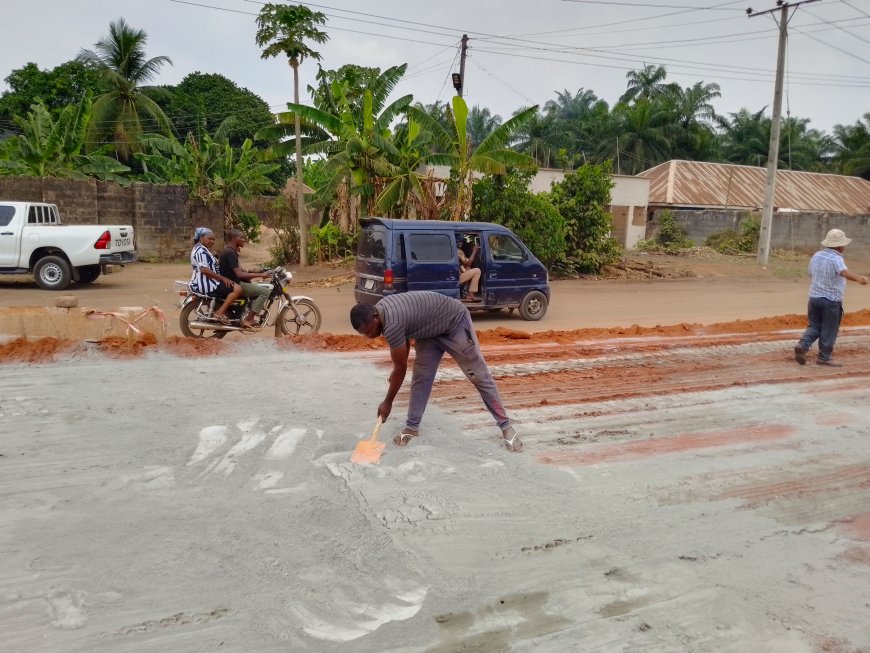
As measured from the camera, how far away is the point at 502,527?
15.0ft

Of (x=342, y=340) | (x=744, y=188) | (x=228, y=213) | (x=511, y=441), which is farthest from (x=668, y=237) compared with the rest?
(x=511, y=441)

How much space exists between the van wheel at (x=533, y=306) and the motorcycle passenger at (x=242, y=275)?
16.4 ft

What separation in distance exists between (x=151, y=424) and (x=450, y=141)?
13.8m

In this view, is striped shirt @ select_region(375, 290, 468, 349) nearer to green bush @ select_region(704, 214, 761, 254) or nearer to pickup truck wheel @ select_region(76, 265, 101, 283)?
pickup truck wheel @ select_region(76, 265, 101, 283)

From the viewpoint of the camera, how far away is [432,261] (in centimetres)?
1138

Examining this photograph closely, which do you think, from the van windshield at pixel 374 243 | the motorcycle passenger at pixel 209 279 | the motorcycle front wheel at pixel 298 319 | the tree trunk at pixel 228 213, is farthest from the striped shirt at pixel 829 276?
the tree trunk at pixel 228 213

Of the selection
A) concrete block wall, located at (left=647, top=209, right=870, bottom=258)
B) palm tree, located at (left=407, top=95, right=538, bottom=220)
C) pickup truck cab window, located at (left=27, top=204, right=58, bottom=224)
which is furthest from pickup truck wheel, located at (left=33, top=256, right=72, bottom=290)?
concrete block wall, located at (left=647, top=209, right=870, bottom=258)

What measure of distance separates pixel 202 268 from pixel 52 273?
26.0 ft

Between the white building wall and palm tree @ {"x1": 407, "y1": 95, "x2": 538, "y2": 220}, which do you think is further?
the white building wall

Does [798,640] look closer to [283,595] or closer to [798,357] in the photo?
[283,595]

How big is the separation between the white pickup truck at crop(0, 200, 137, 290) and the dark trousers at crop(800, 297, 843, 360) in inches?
526

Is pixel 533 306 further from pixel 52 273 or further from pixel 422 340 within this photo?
pixel 52 273

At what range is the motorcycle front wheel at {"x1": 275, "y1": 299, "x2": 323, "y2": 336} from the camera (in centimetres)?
1012

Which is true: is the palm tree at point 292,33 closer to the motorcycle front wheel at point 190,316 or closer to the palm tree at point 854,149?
the motorcycle front wheel at point 190,316
